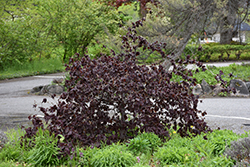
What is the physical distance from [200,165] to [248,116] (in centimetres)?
361

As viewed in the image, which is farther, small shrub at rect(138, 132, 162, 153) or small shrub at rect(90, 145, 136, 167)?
small shrub at rect(138, 132, 162, 153)

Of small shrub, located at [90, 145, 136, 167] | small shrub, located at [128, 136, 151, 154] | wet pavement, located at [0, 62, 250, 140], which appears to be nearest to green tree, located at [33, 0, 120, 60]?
wet pavement, located at [0, 62, 250, 140]

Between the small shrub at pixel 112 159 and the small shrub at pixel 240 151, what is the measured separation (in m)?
Result: 1.11

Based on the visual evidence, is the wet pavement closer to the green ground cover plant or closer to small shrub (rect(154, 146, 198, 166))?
the green ground cover plant

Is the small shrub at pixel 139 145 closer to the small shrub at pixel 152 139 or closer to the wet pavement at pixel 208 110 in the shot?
the small shrub at pixel 152 139

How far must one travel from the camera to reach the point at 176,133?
427 centimetres

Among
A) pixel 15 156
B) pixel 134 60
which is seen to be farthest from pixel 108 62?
pixel 15 156

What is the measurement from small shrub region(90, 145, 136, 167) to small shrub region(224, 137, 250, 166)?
3.63 feet

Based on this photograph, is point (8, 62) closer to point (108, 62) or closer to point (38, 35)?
point (38, 35)

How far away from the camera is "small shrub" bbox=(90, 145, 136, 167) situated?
3066mm

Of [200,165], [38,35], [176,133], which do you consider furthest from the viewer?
[38,35]

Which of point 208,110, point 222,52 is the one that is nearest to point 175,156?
point 208,110

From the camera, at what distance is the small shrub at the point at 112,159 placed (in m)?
3.07

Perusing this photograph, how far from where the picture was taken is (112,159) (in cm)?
308
